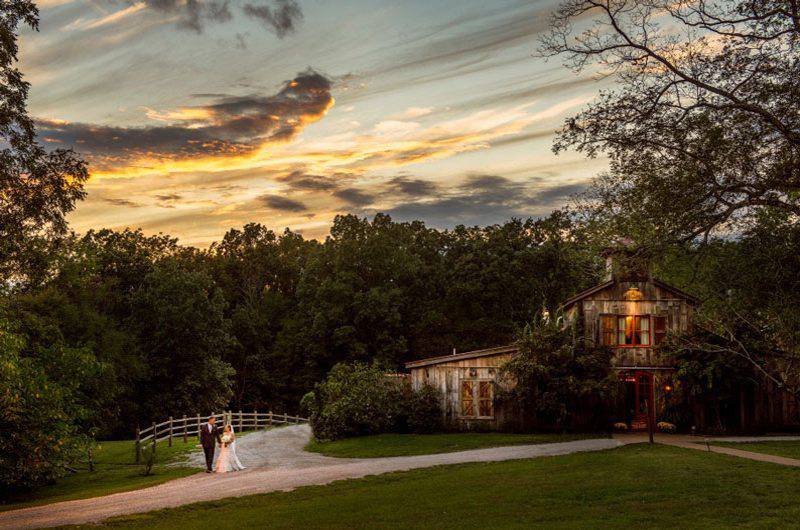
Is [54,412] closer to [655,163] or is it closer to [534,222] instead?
[655,163]

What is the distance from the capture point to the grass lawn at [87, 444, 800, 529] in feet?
48.2

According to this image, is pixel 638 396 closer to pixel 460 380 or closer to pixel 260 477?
pixel 460 380

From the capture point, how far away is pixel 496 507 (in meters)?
16.1

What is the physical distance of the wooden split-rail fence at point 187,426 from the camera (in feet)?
116

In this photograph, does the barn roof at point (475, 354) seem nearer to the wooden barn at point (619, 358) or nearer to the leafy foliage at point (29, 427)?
the wooden barn at point (619, 358)

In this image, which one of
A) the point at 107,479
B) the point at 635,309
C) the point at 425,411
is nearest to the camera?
the point at 107,479

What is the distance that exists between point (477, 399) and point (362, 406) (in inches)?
207

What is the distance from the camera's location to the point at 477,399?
36.4 metres

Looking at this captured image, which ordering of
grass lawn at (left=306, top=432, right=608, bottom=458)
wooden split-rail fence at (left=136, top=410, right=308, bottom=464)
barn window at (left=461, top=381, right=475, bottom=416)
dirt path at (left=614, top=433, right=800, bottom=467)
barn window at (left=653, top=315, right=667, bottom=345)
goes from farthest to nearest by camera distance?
barn window at (left=461, top=381, right=475, bottom=416)
barn window at (left=653, top=315, right=667, bottom=345)
wooden split-rail fence at (left=136, top=410, right=308, bottom=464)
grass lawn at (left=306, top=432, right=608, bottom=458)
dirt path at (left=614, top=433, right=800, bottom=467)

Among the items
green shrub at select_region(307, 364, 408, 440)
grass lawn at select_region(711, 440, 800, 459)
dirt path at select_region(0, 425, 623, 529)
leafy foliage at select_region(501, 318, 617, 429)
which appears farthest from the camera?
green shrub at select_region(307, 364, 408, 440)

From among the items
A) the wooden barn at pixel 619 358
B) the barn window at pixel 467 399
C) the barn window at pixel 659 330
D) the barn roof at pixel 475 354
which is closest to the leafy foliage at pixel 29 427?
the barn roof at pixel 475 354

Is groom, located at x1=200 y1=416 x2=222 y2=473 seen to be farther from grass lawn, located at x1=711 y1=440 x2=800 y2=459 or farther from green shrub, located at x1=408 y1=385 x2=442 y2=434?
grass lawn, located at x1=711 y1=440 x2=800 y2=459

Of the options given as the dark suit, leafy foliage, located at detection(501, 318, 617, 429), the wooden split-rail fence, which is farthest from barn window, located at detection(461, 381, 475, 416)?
the dark suit

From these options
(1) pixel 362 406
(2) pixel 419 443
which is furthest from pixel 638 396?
(1) pixel 362 406
